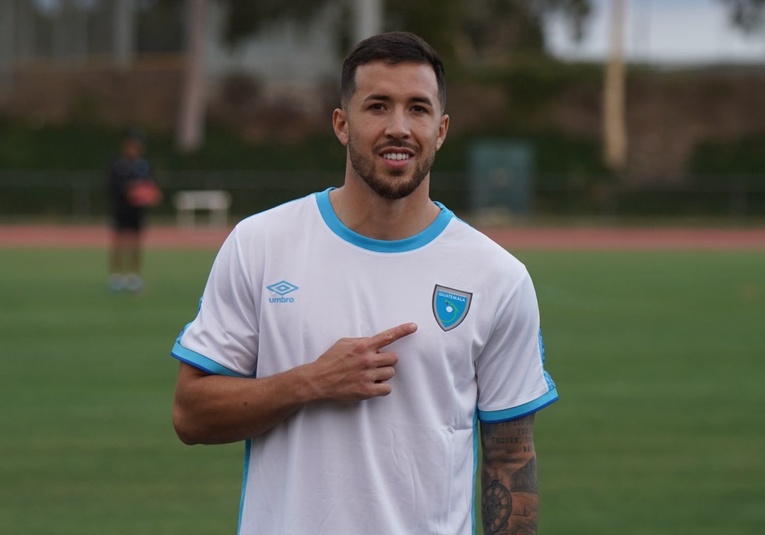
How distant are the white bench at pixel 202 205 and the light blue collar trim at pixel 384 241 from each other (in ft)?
124

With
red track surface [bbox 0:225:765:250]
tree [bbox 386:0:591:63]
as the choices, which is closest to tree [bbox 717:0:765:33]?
tree [bbox 386:0:591:63]

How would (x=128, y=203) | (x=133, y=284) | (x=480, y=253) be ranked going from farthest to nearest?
1. (x=128, y=203)
2. (x=133, y=284)
3. (x=480, y=253)

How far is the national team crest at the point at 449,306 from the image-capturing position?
3.52 metres

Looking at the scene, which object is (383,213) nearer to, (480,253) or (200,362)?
(480,253)

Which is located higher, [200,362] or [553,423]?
[200,362]

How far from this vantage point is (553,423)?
420 inches

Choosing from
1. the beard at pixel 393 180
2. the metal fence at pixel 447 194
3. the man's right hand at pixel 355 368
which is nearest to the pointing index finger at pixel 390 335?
the man's right hand at pixel 355 368

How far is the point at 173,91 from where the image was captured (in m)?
51.8

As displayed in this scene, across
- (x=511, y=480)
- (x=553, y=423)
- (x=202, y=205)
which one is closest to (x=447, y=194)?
(x=202, y=205)

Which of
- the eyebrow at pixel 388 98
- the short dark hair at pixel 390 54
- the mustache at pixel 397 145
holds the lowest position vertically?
the mustache at pixel 397 145

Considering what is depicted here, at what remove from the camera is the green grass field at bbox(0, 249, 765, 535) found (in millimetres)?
7996

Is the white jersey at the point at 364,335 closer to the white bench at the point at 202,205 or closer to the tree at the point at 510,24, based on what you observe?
the white bench at the point at 202,205

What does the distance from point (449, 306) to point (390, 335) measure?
18 cm

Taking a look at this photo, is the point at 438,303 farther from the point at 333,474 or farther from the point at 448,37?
the point at 448,37
